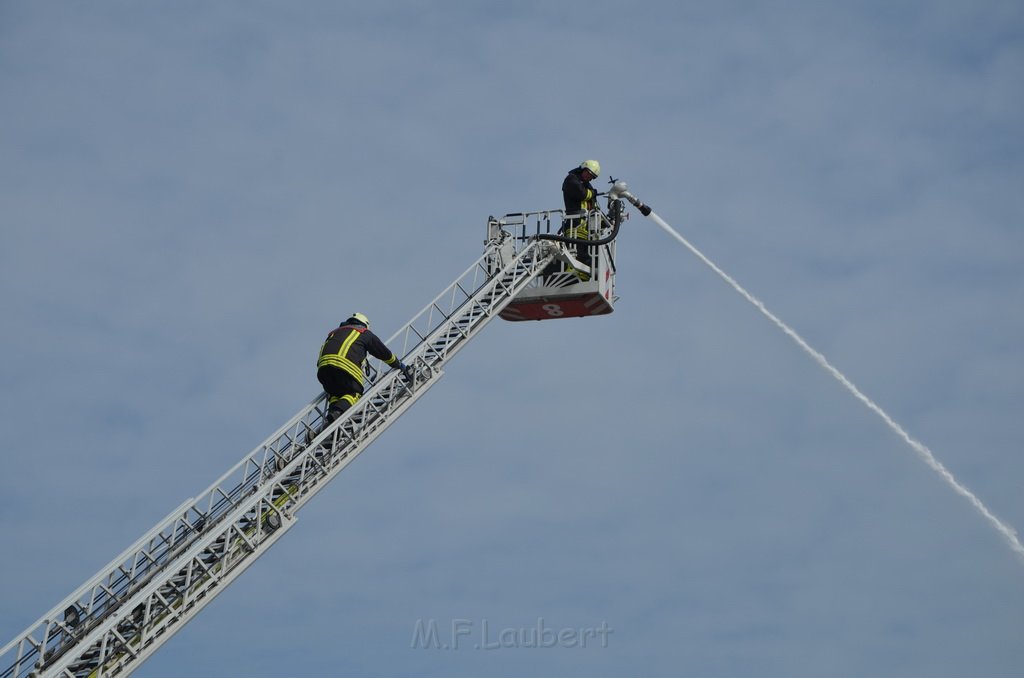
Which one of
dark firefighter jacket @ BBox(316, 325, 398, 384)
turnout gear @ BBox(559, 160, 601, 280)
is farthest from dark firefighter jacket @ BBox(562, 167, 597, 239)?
dark firefighter jacket @ BBox(316, 325, 398, 384)

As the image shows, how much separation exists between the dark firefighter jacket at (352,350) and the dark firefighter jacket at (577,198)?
7.44 m

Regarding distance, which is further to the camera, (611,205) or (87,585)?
(611,205)

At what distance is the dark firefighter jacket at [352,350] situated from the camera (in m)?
33.5

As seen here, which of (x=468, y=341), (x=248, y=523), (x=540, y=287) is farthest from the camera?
(x=540, y=287)

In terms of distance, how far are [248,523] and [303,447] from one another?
95.9 inches

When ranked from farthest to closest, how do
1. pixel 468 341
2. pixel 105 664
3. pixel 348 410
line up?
pixel 468 341 → pixel 348 410 → pixel 105 664

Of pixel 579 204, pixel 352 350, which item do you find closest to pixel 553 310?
pixel 579 204

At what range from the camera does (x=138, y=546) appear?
98.7 ft

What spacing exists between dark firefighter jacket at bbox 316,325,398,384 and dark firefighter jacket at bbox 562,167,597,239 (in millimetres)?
7440

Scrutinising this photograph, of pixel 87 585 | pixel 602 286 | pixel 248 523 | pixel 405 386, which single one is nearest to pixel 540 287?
pixel 602 286

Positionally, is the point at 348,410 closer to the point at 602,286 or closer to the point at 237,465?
the point at 237,465

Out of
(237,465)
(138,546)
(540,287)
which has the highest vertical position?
(540,287)

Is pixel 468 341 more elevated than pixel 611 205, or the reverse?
pixel 611 205

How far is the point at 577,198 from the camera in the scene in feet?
130
